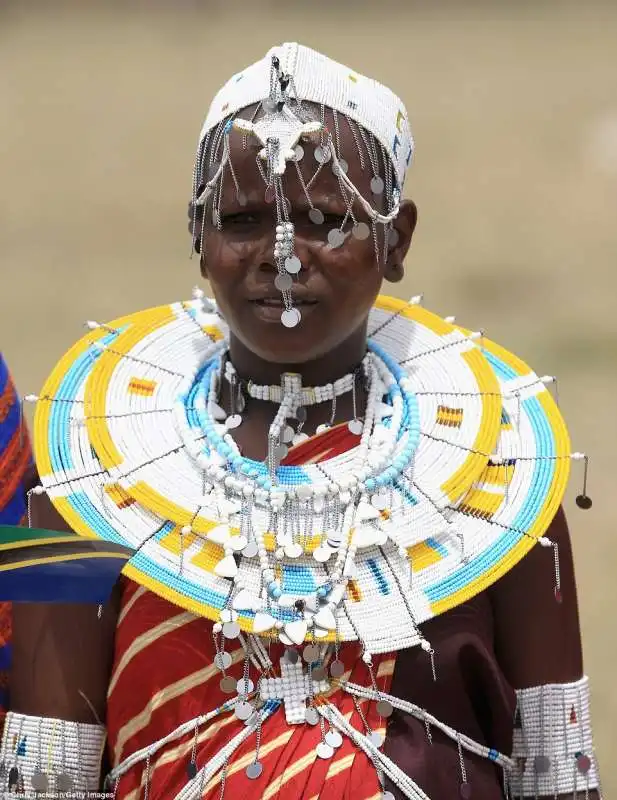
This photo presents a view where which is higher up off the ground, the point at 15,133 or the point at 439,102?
the point at 439,102

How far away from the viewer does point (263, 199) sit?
1.92 m

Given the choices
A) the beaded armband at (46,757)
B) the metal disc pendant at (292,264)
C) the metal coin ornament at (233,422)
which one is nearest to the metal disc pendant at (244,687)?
the beaded armband at (46,757)

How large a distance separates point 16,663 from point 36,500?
11.9 inches

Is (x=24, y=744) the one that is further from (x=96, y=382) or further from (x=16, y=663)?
(x=96, y=382)

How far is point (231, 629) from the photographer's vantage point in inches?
73.5

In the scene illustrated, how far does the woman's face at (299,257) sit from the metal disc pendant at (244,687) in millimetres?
554

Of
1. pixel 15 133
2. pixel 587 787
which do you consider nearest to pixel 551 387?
pixel 587 787

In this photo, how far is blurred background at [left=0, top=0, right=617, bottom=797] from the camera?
619cm

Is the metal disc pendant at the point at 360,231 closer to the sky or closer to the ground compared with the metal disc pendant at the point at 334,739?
closer to the sky

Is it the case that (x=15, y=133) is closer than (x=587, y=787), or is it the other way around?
(x=587, y=787)

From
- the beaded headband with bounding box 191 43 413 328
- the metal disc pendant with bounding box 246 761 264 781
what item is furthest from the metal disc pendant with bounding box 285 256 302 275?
the metal disc pendant with bounding box 246 761 264 781

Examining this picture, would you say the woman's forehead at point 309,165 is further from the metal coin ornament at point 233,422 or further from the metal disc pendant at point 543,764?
the metal disc pendant at point 543,764

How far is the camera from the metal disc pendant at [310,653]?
1927 mm

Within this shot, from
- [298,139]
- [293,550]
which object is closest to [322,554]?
[293,550]
